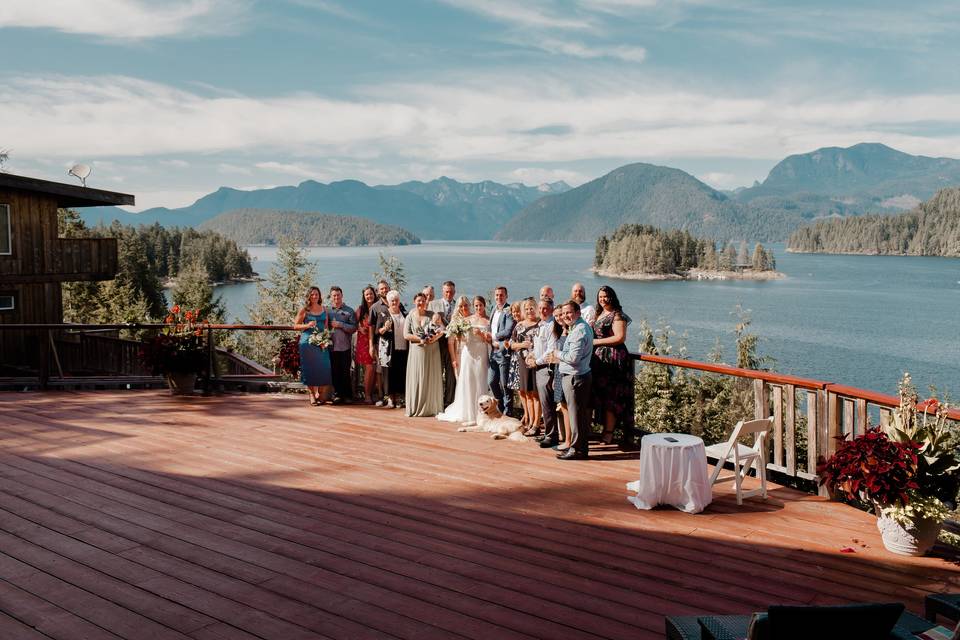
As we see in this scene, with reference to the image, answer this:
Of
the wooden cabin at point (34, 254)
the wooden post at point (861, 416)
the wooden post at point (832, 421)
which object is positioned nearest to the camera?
the wooden post at point (861, 416)

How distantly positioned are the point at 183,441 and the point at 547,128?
14889 cm

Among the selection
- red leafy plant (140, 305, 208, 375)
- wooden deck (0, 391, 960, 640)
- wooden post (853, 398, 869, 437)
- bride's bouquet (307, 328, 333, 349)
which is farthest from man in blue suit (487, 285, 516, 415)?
red leafy plant (140, 305, 208, 375)

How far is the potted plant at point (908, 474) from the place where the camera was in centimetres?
488

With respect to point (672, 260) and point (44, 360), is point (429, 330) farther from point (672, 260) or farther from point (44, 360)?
point (672, 260)

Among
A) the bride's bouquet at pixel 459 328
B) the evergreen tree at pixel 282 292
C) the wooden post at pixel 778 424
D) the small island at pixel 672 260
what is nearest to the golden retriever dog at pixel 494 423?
the bride's bouquet at pixel 459 328

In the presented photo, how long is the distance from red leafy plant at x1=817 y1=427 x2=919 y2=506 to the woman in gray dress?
5.12 meters

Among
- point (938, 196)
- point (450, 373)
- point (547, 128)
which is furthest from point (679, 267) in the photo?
point (450, 373)

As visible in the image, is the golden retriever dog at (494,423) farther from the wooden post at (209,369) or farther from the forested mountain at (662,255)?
the forested mountain at (662,255)

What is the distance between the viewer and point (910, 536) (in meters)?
4.92

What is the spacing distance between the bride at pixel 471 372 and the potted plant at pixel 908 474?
455 centimetres

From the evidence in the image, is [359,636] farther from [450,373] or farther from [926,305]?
[926,305]

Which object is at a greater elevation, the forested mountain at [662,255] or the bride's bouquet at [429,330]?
the forested mountain at [662,255]

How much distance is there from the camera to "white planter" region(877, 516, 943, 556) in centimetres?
488

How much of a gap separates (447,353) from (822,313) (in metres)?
69.3
